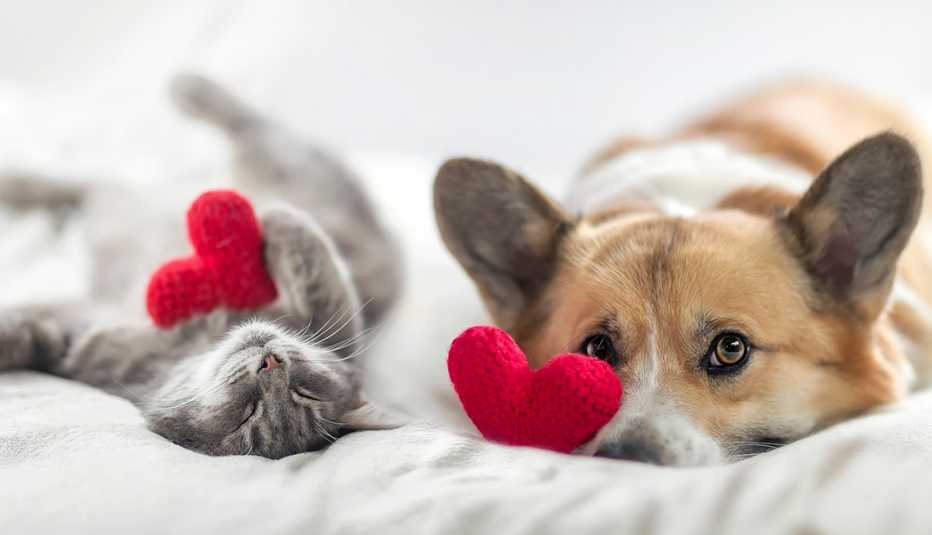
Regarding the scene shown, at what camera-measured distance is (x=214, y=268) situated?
5.51 ft

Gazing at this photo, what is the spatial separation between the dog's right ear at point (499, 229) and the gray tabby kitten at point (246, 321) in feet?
0.83

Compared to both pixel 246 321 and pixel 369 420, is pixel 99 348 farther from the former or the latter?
pixel 369 420

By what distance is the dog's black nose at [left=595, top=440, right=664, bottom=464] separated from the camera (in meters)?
1.30

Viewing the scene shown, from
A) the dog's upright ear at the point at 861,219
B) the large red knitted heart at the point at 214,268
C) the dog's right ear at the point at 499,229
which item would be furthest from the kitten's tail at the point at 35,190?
the dog's upright ear at the point at 861,219

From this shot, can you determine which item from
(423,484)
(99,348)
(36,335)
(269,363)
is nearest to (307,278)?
(269,363)

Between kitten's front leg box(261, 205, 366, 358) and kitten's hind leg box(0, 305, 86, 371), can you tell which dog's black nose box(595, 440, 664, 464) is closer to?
kitten's front leg box(261, 205, 366, 358)

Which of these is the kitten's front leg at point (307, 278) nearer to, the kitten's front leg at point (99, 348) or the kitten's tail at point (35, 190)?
the kitten's front leg at point (99, 348)

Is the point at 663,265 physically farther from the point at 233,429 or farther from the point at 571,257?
the point at 233,429

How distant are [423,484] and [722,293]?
65 centimetres

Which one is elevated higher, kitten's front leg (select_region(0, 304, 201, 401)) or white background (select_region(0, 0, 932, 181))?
white background (select_region(0, 0, 932, 181))

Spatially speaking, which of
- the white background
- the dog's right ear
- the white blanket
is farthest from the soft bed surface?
the white background

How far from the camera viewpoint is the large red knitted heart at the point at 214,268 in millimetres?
1610

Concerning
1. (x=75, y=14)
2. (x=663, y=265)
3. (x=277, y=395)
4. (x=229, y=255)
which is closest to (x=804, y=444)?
(x=663, y=265)

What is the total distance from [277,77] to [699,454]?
281 cm
